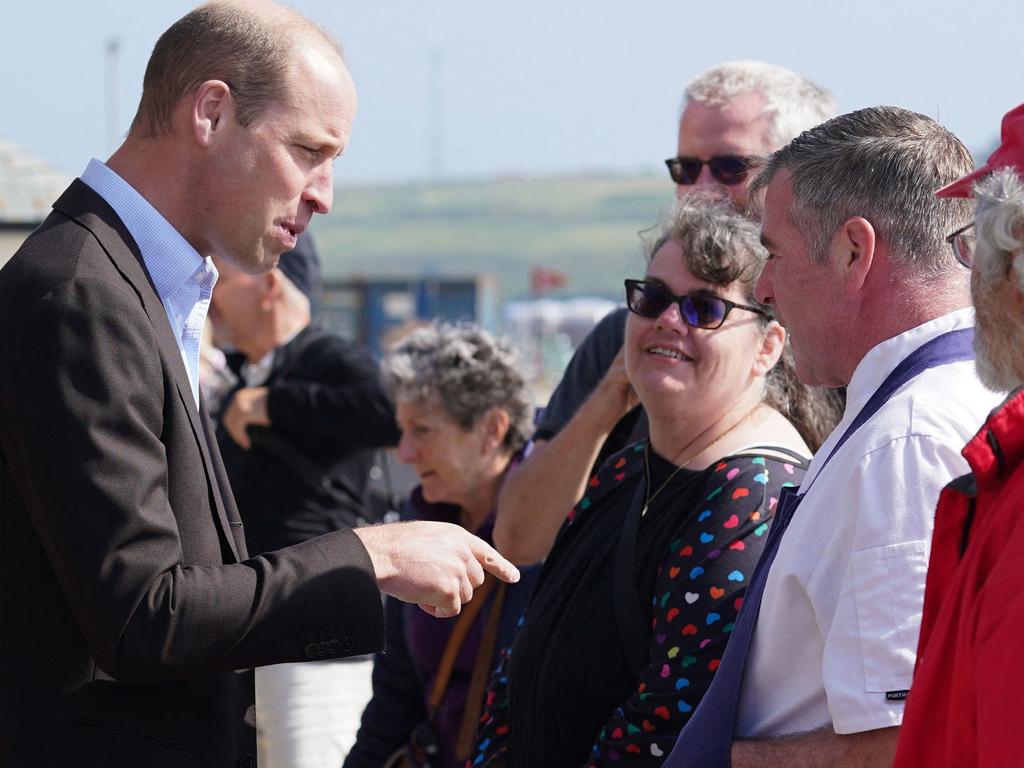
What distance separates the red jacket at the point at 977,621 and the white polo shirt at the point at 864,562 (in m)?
0.21

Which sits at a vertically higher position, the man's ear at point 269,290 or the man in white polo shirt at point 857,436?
the man in white polo shirt at point 857,436

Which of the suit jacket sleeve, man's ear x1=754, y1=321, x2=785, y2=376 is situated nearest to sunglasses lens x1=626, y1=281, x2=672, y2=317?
man's ear x1=754, y1=321, x2=785, y2=376

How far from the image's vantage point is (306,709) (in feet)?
Answer: 14.1

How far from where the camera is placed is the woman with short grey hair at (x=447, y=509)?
3.46m

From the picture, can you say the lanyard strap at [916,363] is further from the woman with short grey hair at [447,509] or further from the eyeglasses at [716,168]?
the woman with short grey hair at [447,509]

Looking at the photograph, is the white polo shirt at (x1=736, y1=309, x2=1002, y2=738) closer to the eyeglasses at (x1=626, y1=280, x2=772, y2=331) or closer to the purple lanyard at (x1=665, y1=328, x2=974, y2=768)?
the purple lanyard at (x1=665, y1=328, x2=974, y2=768)

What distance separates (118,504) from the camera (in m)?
1.85

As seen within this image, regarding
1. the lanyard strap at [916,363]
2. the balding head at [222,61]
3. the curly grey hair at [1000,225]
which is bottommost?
the lanyard strap at [916,363]

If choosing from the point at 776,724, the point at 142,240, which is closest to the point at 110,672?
the point at 142,240

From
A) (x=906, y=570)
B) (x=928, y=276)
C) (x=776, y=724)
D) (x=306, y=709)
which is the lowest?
(x=306, y=709)

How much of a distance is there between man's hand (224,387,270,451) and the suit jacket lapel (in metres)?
2.47

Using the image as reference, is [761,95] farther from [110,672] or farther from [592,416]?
[110,672]

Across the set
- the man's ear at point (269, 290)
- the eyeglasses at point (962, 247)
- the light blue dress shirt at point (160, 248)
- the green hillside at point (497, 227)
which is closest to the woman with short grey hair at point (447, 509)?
the man's ear at point (269, 290)

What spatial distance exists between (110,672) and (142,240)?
0.70 metres
